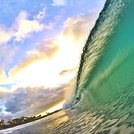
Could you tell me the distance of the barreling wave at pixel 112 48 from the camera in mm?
14289

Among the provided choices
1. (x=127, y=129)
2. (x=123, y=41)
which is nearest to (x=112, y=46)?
(x=123, y=41)

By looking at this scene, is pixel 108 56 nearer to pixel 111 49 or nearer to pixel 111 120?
pixel 111 49

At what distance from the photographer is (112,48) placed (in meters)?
21.1

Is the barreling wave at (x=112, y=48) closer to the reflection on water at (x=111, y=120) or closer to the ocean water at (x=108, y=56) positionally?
the ocean water at (x=108, y=56)

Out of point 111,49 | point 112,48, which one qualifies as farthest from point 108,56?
point 112,48

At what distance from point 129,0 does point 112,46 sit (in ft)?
18.3

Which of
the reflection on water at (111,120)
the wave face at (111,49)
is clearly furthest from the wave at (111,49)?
the reflection on water at (111,120)

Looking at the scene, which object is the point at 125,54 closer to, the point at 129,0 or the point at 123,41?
the point at 123,41

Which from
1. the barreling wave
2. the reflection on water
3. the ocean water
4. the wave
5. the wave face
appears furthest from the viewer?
the barreling wave

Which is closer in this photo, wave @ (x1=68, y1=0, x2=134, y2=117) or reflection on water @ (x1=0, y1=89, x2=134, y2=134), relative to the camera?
reflection on water @ (x1=0, y1=89, x2=134, y2=134)

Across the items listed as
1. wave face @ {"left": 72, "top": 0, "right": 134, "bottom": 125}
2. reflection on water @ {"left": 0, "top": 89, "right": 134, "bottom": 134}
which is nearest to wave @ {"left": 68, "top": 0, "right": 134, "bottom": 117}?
wave face @ {"left": 72, "top": 0, "right": 134, "bottom": 125}

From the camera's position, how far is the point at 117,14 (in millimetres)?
18547

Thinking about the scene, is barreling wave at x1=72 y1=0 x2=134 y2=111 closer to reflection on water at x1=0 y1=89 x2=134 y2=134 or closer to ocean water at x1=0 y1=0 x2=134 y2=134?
ocean water at x1=0 y1=0 x2=134 y2=134

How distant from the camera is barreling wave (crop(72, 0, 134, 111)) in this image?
1429 cm
